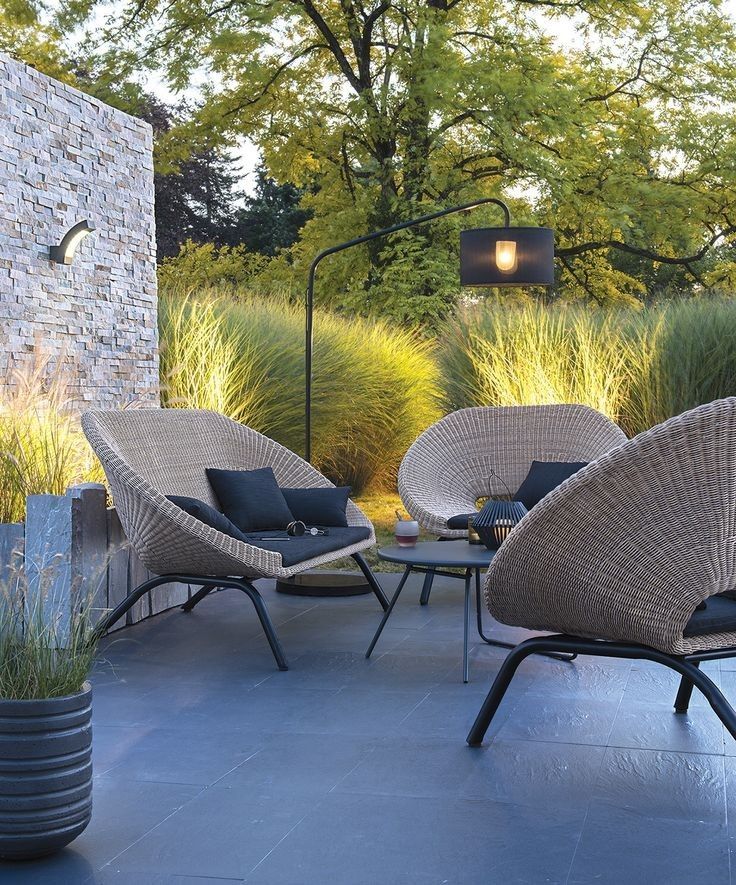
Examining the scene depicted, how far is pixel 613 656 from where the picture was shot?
2549 millimetres

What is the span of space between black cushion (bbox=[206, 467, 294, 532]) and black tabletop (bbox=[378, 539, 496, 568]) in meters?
0.85

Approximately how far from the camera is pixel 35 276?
5664 mm

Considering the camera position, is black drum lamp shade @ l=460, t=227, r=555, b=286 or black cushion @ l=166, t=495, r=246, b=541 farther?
black drum lamp shade @ l=460, t=227, r=555, b=286

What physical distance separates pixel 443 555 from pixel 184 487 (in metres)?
1.38

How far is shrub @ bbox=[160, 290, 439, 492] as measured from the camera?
275 inches

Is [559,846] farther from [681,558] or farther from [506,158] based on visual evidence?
[506,158]

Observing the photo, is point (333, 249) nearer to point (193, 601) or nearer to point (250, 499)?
point (250, 499)

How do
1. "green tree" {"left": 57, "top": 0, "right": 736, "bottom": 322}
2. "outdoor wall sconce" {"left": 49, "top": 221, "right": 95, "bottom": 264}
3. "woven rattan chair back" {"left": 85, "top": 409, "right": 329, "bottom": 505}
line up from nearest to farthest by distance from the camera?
"woven rattan chair back" {"left": 85, "top": 409, "right": 329, "bottom": 505} → "outdoor wall sconce" {"left": 49, "top": 221, "right": 95, "bottom": 264} → "green tree" {"left": 57, "top": 0, "right": 736, "bottom": 322}

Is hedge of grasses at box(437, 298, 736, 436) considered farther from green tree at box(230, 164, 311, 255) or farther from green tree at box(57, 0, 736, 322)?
green tree at box(230, 164, 311, 255)

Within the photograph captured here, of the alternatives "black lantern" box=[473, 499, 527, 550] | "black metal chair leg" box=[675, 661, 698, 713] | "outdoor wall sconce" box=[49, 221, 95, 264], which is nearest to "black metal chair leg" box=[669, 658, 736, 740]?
"black metal chair leg" box=[675, 661, 698, 713]

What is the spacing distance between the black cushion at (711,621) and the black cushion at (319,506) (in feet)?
7.49

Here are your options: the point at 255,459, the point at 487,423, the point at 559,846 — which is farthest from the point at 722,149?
the point at 559,846

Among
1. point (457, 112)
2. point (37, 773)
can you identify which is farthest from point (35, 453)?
point (457, 112)

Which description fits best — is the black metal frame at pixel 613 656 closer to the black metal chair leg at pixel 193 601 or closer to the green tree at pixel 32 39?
the black metal chair leg at pixel 193 601
